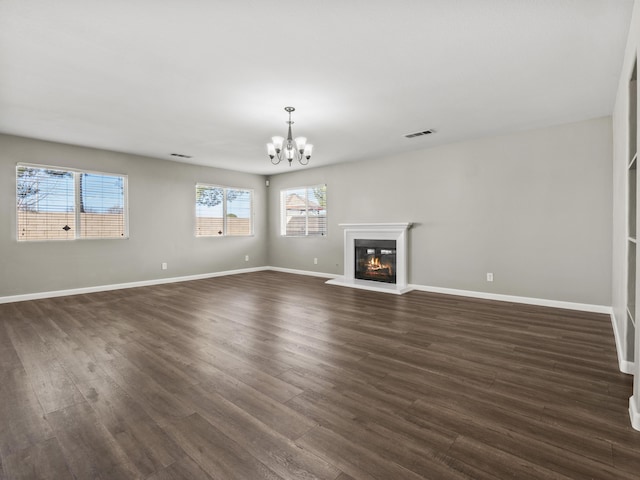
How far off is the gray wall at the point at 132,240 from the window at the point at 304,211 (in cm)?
75

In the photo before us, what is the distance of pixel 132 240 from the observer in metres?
6.00

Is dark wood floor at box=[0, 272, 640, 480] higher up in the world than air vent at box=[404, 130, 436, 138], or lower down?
lower down

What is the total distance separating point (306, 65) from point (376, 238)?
3.89 m

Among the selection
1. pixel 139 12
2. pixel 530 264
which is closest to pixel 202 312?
pixel 139 12

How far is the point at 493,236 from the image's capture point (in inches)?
191

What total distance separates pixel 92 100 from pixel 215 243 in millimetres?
4208

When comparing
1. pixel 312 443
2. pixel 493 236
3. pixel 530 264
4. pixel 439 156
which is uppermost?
pixel 439 156

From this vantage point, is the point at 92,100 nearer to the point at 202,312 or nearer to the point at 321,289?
the point at 202,312

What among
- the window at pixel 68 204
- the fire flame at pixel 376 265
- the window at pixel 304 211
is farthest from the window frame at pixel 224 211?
the fire flame at pixel 376 265

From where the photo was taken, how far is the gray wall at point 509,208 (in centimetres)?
410

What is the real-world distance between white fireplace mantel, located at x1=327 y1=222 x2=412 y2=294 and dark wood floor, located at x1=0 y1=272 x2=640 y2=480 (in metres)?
1.73

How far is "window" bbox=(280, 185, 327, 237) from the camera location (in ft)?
24.0

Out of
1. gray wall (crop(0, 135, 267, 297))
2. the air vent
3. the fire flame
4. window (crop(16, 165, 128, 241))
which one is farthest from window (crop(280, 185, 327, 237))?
window (crop(16, 165, 128, 241))

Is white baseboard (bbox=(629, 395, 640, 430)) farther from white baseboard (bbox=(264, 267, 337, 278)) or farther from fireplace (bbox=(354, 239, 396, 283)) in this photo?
white baseboard (bbox=(264, 267, 337, 278))
